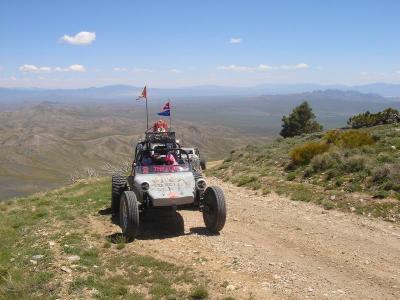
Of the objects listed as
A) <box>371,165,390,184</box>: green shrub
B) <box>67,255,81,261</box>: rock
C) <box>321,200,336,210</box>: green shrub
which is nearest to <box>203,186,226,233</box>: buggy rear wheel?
<box>67,255,81,261</box>: rock

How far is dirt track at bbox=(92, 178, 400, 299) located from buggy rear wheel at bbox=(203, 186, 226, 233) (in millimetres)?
282

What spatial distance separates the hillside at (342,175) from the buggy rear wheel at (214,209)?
13.6ft

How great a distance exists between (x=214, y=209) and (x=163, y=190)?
4.43 ft

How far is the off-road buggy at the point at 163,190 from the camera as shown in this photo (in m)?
11.1

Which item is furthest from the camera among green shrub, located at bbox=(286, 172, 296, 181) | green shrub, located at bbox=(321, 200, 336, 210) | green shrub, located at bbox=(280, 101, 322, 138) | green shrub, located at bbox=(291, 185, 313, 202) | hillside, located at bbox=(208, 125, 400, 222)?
green shrub, located at bbox=(280, 101, 322, 138)

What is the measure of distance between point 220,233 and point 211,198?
910 millimetres

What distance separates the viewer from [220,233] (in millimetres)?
11586

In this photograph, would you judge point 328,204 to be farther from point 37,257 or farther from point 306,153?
point 37,257

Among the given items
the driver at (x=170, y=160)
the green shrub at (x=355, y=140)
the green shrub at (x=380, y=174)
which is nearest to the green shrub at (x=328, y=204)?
the green shrub at (x=380, y=174)

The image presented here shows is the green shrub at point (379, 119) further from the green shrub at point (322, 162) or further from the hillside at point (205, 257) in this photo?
the hillside at point (205, 257)

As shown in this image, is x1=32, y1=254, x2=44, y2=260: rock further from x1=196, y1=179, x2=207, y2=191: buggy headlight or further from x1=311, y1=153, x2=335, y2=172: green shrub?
x1=311, y1=153, x2=335, y2=172: green shrub

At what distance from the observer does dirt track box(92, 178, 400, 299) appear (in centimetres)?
798

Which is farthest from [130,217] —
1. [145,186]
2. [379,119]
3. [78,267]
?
[379,119]

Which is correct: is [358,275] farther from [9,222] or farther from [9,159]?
[9,159]
